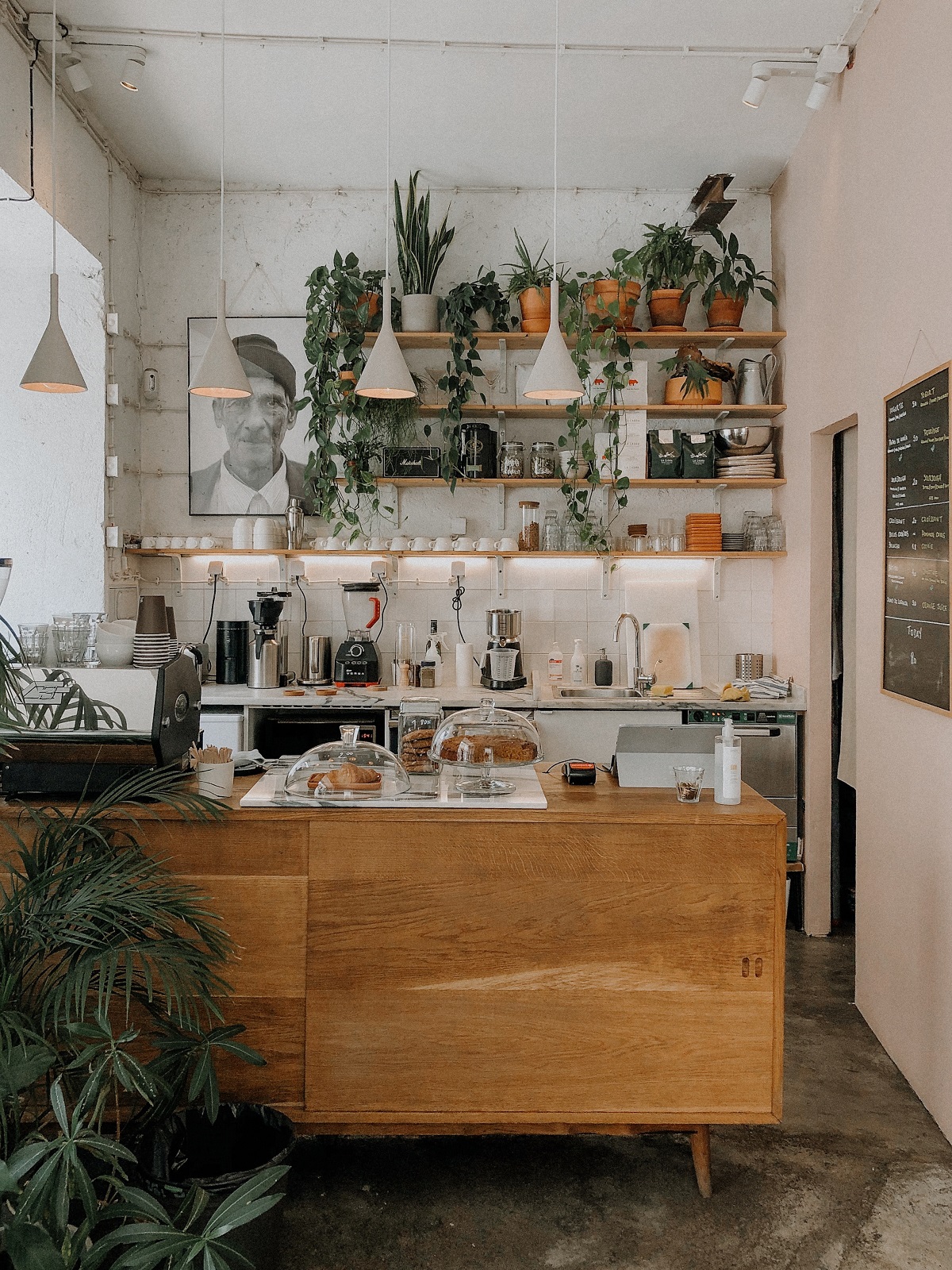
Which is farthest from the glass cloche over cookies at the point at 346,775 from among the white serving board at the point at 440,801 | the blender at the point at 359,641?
the blender at the point at 359,641

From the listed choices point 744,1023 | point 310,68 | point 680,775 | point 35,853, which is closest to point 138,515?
point 310,68

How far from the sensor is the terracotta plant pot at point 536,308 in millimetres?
5023

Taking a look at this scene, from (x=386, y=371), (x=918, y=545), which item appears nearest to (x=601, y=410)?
(x=386, y=371)

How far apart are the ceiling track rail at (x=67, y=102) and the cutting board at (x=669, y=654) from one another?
11.6ft

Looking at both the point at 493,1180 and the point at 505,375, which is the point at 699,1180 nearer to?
the point at 493,1180

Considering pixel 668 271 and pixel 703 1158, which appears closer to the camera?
pixel 703 1158

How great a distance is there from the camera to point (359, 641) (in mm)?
5066

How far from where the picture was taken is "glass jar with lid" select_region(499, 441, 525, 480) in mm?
5066

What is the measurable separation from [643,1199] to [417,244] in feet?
14.3

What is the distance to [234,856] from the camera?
2479 millimetres

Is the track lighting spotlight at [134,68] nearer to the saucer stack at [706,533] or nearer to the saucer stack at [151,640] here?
the saucer stack at [151,640]

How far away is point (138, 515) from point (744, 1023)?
408 cm

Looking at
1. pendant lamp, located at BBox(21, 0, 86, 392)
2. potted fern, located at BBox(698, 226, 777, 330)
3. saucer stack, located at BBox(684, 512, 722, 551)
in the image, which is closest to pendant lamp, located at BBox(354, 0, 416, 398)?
pendant lamp, located at BBox(21, 0, 86, 392)

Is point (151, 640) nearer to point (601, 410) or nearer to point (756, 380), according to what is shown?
point (601, 410)
